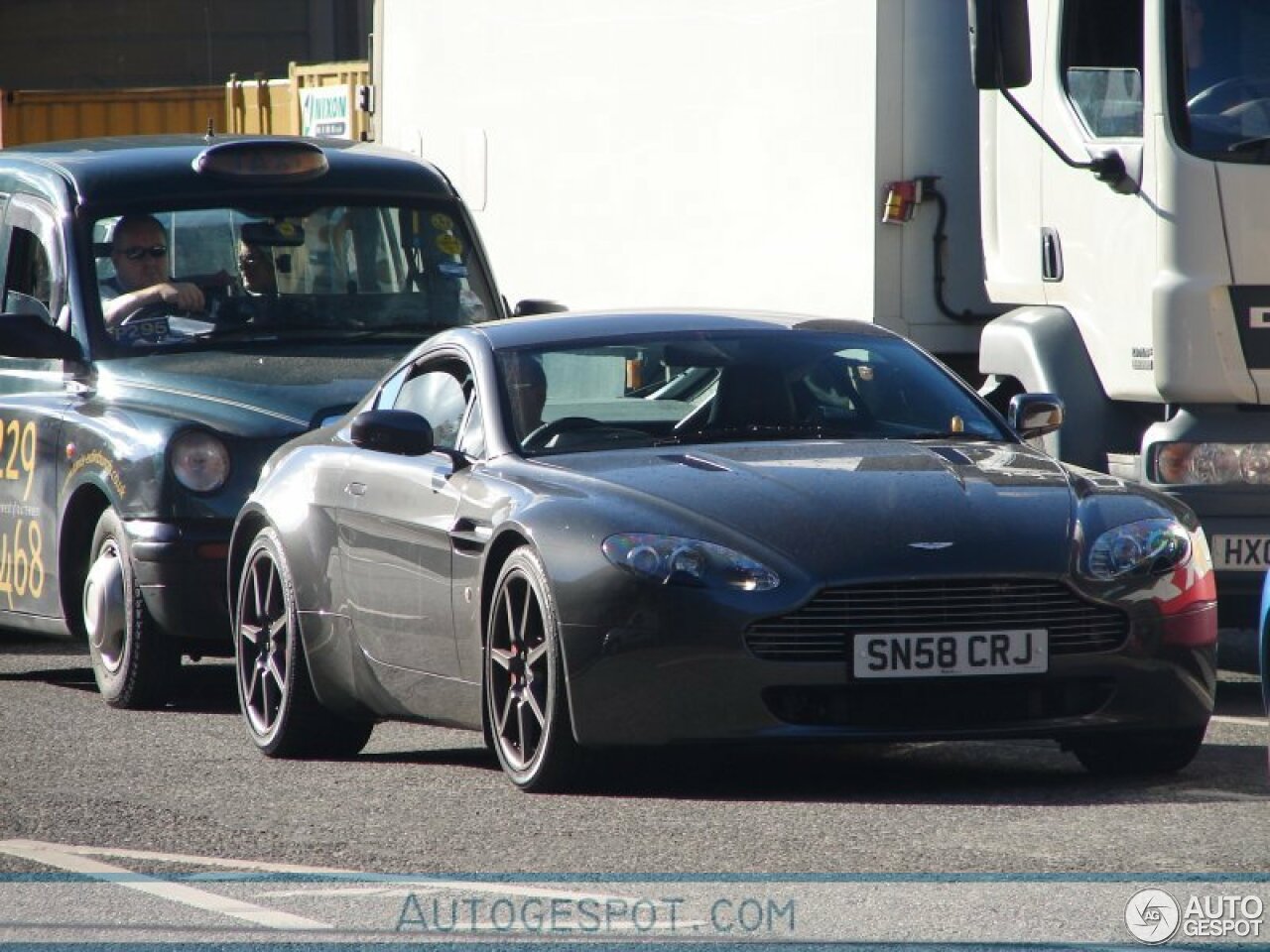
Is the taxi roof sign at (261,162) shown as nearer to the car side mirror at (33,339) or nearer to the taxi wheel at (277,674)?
the car side mirror at (33,339)

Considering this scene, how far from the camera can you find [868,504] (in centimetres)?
780

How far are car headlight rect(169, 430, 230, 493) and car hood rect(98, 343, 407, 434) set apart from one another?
0.08 metres

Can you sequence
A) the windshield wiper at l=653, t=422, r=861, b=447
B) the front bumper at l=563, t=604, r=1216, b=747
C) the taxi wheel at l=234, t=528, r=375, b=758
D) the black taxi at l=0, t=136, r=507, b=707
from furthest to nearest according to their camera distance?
1. the black taxi at l=0, t=136, r=507, b=707
2. the taxi wheel at l=234, t=528, r=375, b=758
3. the windshield wiper at l=653, t=422, r=861, b=447
4. the front bumper at l=563, t=604, r=1216, b=747

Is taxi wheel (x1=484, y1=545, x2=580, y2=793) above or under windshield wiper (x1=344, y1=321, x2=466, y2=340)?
under

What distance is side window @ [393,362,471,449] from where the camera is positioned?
9.01 m

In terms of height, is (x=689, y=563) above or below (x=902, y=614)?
above

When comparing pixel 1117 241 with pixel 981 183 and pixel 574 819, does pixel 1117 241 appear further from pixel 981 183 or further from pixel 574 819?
pixel 574 819

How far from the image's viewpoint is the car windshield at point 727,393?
868 cm

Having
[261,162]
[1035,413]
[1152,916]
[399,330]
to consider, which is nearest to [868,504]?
[1035,413]

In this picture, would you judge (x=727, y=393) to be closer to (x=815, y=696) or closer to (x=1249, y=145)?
(x=815, y=696)

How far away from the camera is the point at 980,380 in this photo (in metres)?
12.0

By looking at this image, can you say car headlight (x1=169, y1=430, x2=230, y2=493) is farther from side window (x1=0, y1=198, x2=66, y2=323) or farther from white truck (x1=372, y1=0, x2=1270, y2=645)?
white truck (x1=372, y1=0, x2=1270, y2=645)

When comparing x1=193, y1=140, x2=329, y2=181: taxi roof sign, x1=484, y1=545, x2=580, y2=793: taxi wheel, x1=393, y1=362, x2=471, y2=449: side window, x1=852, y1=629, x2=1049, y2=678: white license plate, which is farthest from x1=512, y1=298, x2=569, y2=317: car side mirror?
x1=852, y1=629, x2=1049, y2=678: white license plate

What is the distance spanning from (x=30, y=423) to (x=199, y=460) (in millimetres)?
1340
